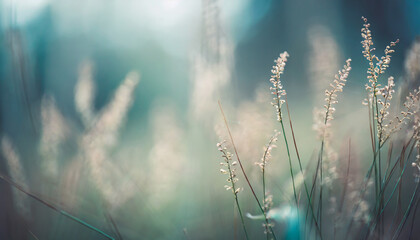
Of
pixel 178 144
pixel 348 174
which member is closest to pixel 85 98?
pixel 178 144

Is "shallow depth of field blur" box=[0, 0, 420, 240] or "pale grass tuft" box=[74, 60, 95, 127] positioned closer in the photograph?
"shallow depth of field blur" box=[0, 0, 420, 240]

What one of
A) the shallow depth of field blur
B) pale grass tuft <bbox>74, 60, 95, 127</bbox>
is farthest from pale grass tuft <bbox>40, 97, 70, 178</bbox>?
pale grass tuft <bbox>74, 60, 95, 127</bbox>

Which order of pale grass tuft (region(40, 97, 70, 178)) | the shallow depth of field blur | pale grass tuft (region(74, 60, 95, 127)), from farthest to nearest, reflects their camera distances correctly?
pale grass tuft (region(74, 60, 95, 127)), pale grass tuft (region(40, 97, 70, 178)), the shallow depth of field blur

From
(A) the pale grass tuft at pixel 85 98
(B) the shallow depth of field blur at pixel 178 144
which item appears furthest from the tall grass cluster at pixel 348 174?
(A) the pale grass tuft at pixel 85 98

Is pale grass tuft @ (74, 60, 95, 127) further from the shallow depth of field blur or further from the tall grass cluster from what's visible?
the tall grass cluster

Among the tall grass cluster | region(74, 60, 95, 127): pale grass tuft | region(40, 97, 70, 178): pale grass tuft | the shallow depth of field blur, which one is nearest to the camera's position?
the tall grass cluster

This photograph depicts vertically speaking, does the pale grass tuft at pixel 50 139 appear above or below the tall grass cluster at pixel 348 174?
above

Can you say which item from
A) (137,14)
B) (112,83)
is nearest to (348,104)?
(137,14)

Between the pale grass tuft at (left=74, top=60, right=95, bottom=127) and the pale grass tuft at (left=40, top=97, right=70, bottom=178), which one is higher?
the pale grass tuft at (left=74, top=60, right=95, bottom=127)

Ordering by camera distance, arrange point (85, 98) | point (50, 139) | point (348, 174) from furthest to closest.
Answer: point (85, 98) < point (50, 139) < point (348, 174)

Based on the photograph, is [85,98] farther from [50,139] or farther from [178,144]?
[178,144]

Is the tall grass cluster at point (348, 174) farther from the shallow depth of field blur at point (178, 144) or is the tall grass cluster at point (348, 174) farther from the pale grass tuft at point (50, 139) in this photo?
the pale grass tuft at point (50, 139)

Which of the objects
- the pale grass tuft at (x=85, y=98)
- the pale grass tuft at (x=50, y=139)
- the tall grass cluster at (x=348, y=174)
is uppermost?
the pale grass tuft at (x=85, y=98)
